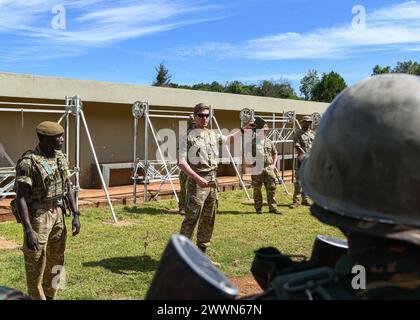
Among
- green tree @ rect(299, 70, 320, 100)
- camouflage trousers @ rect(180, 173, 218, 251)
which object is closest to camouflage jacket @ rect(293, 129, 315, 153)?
camouflage trousers @ rect(180, 173, 218, 251)

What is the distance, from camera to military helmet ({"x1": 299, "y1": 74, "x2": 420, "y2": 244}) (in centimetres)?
139

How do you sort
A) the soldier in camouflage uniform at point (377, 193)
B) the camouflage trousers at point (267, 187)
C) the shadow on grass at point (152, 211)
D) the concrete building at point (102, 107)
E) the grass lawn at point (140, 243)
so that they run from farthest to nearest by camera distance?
the concrete building at point (102, 107) → the camouflage trousers at point (267, 187) → the shadow on grass at point (152, 211) → the grass lawn at point (140, 243) → the soldier in camouflage uniform at point (377, 193)

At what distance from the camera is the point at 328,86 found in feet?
165

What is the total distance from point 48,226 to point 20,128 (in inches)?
317

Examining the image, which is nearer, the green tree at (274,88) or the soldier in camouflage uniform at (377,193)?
the soldier in camouflage uniform at (377,193)

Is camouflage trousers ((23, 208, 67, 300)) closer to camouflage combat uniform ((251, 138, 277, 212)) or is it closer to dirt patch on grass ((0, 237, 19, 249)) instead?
dirt patch on grass ((0, 237, 19, 249))

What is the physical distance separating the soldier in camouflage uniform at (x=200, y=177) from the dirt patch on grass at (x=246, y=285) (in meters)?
0.61

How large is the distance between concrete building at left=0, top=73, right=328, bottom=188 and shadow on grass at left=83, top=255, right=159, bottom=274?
515 centimetres

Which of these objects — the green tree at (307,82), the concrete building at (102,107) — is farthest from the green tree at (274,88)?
the concrete building at (102,107)

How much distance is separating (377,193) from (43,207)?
3.27 meters

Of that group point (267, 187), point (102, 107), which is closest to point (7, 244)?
point (267, 187)

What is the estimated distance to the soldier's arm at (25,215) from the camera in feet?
12.7

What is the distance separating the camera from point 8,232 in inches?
308

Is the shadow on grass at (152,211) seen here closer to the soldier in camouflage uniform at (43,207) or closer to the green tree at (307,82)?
the soldier in camouflage uniform at (43,207)
